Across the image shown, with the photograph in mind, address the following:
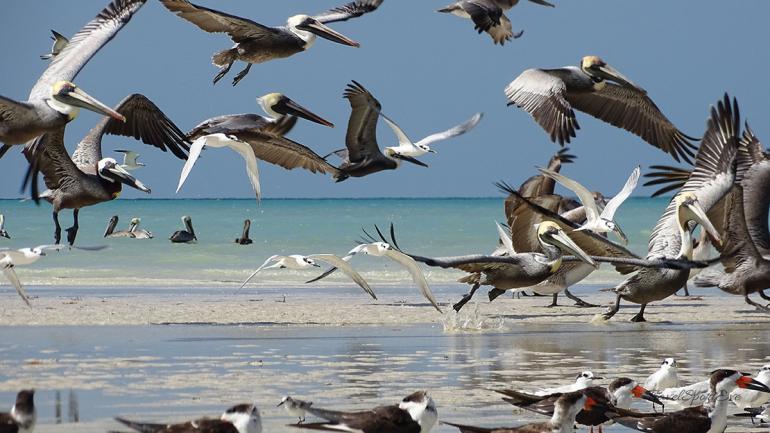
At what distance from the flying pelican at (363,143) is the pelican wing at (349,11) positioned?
108 cm

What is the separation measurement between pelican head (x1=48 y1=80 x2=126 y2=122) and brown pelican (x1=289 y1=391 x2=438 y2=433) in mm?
4500

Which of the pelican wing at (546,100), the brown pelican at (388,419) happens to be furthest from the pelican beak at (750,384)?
the pelican wing at (546,100)

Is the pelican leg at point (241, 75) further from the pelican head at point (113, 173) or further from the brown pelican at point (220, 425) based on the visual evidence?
the brown pelican at point (220, 425)

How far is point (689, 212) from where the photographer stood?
1276 cm

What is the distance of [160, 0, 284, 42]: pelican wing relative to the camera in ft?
39.8

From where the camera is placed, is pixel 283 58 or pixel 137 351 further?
pixel 283 58

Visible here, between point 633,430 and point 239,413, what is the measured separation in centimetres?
229

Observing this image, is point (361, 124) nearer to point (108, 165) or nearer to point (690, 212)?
point (108, 165)

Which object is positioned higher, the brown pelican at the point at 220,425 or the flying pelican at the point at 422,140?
the flying pelican at the point at 422,140

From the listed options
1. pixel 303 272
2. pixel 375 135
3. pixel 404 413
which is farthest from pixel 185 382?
pixel 303 272

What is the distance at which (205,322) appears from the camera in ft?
44.0

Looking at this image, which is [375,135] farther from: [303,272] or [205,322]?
[303,272]

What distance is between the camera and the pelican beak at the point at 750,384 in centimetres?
751

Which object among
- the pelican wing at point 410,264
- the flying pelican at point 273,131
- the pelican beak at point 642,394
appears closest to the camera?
the pelican beak at point 642,394
